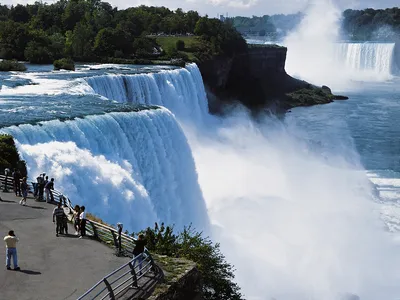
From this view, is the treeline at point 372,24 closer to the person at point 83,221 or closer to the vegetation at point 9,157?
the vegetation at point 9,157

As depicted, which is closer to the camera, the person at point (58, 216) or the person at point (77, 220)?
the person at point (58, 216)

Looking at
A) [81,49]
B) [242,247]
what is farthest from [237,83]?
[242,247]

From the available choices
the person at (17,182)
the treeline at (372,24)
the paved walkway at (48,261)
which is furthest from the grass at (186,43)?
the treeline at (372,24)

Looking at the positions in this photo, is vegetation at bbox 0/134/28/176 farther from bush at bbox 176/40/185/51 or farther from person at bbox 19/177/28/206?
bush at bbox 176/40/185/51

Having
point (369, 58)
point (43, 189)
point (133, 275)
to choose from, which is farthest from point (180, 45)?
point (133, 275)

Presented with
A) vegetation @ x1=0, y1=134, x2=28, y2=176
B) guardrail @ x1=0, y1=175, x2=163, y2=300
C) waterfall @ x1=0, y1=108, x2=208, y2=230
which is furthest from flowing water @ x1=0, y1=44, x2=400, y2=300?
guardrail @ x1=0, y1=175, x2=163, y2=300

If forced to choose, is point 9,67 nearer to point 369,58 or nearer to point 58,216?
point 58,216
